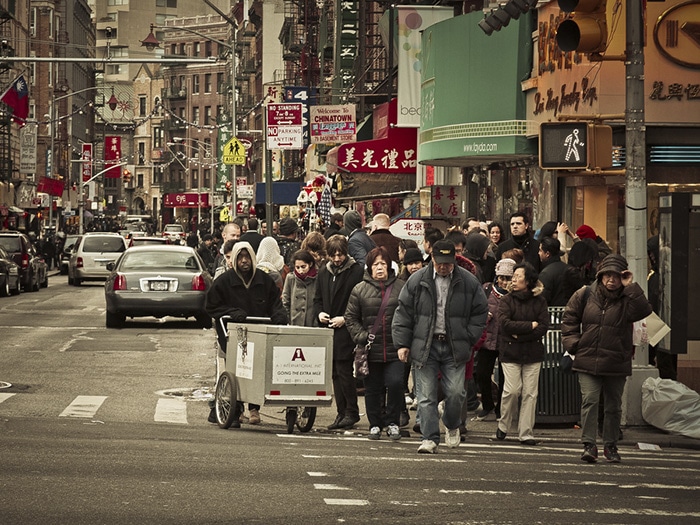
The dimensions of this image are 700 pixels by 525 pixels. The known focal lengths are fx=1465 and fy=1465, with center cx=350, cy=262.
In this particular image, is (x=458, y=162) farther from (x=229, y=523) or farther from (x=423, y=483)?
(x=229, y=523)

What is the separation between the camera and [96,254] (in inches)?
1804

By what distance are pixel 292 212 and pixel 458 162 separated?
156ft

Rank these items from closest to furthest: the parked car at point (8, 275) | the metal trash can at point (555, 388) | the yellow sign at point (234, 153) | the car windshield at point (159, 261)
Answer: the metal trash can at point (555, 388)
the car windshield at point (159, 261)
the parked car at point (8, 275)
the yellow sign at point (234, 153)

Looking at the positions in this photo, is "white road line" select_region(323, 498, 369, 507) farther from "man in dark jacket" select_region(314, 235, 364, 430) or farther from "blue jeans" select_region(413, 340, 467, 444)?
"man in dark jacket" select_region(314, 235, 364, 430)

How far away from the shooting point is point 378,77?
49750 millimetres

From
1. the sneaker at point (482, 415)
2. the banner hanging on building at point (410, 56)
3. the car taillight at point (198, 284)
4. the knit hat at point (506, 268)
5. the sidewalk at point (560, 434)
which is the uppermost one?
the banner hanging on building at point (410, 56)

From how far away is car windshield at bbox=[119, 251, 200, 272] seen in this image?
90.0 feet

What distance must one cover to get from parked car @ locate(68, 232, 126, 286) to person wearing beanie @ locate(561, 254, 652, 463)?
3395 cm

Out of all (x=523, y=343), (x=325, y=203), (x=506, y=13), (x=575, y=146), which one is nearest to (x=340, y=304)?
(x=523, y=343)

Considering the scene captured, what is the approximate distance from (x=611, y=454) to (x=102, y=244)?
35.0 meters

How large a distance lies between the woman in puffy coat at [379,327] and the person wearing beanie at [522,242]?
11.1 feet

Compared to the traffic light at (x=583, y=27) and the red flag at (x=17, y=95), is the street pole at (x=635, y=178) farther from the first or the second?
the red flag at (x=17, y=95)

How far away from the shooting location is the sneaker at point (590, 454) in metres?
12.2

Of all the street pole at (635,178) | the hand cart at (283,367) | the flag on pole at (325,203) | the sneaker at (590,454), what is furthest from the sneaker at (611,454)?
the flag on pole at (325,203)
